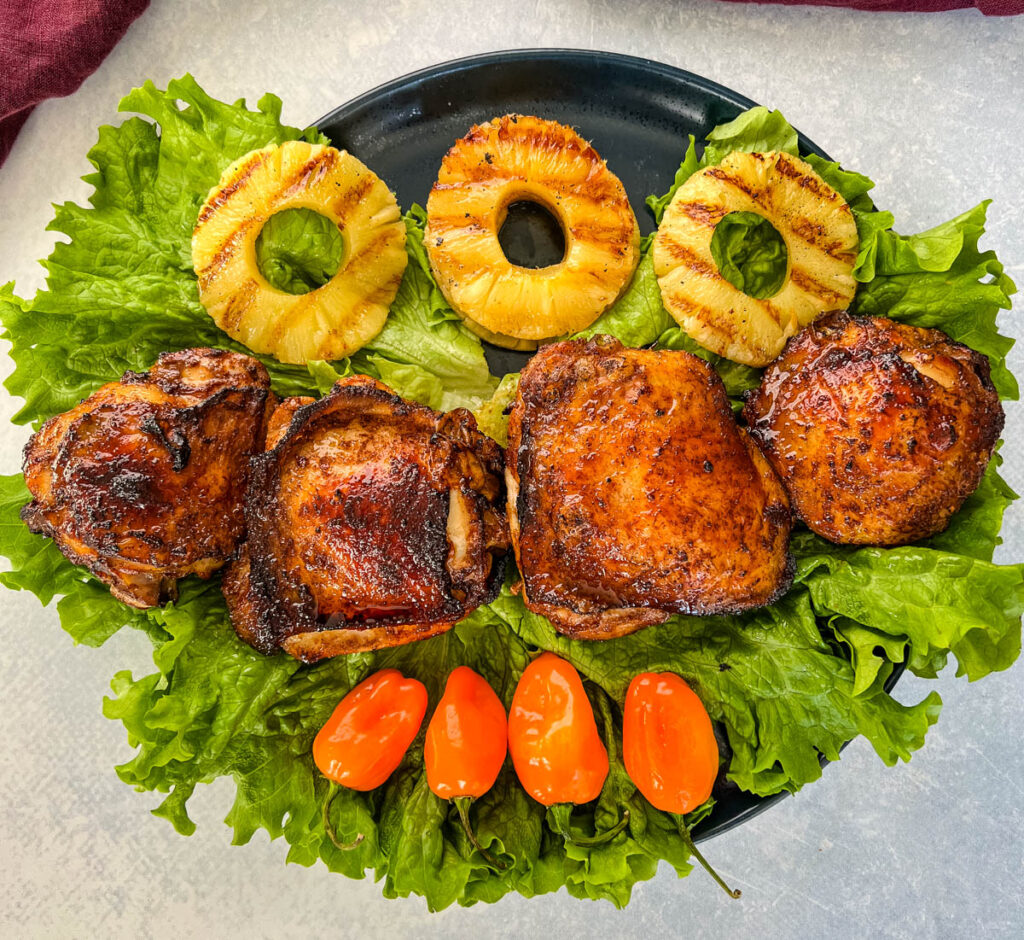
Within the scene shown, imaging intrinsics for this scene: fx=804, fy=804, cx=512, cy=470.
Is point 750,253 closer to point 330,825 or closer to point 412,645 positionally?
point 412,645

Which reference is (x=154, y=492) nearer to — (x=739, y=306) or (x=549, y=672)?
(x=549, y=672)

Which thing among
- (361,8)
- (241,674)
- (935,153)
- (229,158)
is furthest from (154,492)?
(935,153)

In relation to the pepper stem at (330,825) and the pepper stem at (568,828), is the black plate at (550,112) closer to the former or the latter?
the pepper stem at (568,828)

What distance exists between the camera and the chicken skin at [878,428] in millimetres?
2922

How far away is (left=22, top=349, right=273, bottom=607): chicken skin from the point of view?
2846 millimetres

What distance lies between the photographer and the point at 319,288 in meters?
3.48

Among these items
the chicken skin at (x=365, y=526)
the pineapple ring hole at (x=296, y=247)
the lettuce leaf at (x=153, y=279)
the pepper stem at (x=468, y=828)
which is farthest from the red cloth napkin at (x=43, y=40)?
the pepper stem at (x=468, y=828)

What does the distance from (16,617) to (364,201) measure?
2785 millimetres

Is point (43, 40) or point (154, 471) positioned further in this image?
point (43, 40)

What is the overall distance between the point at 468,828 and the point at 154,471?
71.3 inches

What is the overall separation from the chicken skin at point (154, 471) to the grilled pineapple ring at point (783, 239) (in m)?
1.80

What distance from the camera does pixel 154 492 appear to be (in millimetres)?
2877

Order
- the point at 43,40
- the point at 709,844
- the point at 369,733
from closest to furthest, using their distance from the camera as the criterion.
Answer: the point at 369,733
the point at 43,40
the point at 709,844

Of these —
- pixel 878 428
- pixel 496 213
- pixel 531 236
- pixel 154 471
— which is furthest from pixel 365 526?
pixel 878 428
